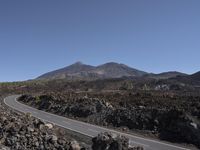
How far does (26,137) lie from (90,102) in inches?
831

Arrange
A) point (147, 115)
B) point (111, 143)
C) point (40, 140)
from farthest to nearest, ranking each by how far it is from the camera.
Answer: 1. point (147, 115)
2. point (40, 140)
3. point (111, 143)

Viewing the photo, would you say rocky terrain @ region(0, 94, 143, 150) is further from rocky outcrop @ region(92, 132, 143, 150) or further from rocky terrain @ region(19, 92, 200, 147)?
rocky terrain @ region(19, 92, 200, 147)

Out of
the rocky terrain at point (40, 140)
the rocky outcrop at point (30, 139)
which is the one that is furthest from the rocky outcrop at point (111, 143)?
the rocky outcrop at point (30, 139)

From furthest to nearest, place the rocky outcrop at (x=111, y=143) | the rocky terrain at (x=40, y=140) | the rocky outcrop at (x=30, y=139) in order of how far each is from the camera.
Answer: the rocky outcrop at (x=30, y=139) → the rocky terrain at (x=40, y=140) → the rocky outcrop at (x=111, y=143)

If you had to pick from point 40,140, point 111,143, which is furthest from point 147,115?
point 111,143

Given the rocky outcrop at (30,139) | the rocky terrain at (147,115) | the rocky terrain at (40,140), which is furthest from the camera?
the rocky terrain at (147,115)

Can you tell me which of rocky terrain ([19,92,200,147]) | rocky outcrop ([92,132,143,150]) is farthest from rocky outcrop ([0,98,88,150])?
rocky terrain ([19,92,200,147])

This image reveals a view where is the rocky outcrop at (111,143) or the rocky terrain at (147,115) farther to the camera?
the rocky terrain at (147,115)

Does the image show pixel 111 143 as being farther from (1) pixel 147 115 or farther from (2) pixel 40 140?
(1) pixel 147 115

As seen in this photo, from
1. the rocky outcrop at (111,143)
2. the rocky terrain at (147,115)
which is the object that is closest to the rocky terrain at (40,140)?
the rocky outcrop at (111,143)

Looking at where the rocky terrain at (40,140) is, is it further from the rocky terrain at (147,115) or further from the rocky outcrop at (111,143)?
the rocky terrain at (147,115)

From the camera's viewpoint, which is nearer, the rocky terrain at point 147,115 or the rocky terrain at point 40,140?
the rocky terrain at point 40,140

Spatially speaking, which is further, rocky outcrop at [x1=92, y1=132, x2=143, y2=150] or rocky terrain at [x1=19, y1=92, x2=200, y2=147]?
rocky terrain at [x1=19, y1=92, x2=200, y2=147]

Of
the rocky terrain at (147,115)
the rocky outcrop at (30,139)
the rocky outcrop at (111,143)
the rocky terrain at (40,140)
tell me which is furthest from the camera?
the rocky terrain at (147,115)
